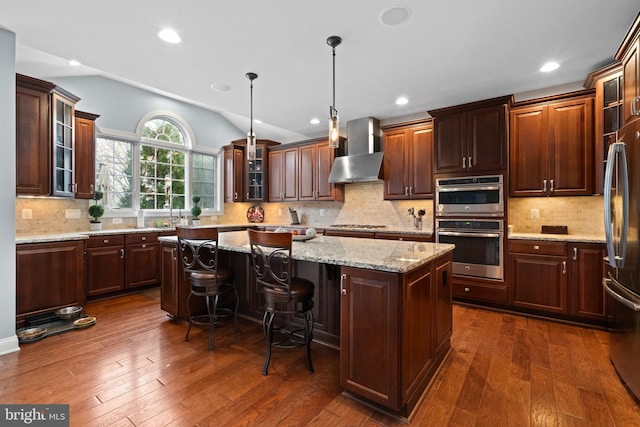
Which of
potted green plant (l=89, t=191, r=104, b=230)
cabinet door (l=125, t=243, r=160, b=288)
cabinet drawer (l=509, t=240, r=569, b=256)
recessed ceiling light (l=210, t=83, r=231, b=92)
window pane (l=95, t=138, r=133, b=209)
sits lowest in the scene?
cabinet door (l=125, t=243, r=160, b=288)

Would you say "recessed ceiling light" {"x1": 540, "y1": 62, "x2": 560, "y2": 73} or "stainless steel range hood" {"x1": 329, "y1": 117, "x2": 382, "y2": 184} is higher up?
"recessed ceiling light" {"x1": 540, "y1": 62, "x2": 560, "y2": 73}

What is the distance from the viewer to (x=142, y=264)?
4.38 metres

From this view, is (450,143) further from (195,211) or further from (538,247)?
(195,211)

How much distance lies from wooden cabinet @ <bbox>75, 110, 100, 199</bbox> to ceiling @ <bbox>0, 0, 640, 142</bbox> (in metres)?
0.64

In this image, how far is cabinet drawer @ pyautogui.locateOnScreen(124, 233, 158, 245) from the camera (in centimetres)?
423

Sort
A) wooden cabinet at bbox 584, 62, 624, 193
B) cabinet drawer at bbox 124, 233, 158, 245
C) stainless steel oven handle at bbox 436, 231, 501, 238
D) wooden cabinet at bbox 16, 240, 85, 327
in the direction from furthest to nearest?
cabinet drawer at bbox 124, 233, 158, 245 → stainless steel oven handle at bbox 436, 231, 501, 238 → wooden cabinet at bbox 16, 240, 85, 327 → wooden cabinet at bbox 584, 62, 624, 193

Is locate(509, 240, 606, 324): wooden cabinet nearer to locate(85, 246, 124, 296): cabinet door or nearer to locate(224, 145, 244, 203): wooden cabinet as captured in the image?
locate(224, 145, 244, 203): wooden cabinet

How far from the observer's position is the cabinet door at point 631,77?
220 cm

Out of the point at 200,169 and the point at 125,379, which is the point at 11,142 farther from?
the point at 200,169

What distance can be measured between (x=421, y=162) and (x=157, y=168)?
446 cm

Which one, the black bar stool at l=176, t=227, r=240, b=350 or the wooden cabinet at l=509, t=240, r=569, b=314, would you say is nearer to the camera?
the black bar stool at l=176, t=227, r=240, b=350

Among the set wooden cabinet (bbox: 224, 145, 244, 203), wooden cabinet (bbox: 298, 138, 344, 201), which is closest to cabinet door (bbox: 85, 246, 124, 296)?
wooden cabinet (bbox: 224, 145, 244, 203)

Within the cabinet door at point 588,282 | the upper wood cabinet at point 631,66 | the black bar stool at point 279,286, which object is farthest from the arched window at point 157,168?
the upper wood cabinet at point 631,66

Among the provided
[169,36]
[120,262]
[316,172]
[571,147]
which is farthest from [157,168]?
[571,147]
